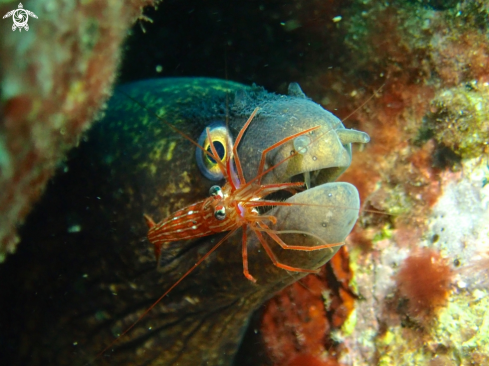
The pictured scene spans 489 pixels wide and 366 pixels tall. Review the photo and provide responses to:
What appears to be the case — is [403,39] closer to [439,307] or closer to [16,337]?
[439,307]

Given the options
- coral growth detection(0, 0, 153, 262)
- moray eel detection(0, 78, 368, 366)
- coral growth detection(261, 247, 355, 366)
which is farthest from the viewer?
coral growth detection(261, 247, 355, 366)

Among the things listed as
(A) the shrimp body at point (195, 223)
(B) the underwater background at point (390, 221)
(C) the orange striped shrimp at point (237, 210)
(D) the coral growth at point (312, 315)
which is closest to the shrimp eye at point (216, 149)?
(C) the orange striped shrimp at point (237, 210)

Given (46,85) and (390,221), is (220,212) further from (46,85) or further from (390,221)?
(390,221)

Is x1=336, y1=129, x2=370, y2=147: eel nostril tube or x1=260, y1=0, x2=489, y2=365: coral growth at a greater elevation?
x1=336, y1=129, x2=370, y2=147: eel nostril tube

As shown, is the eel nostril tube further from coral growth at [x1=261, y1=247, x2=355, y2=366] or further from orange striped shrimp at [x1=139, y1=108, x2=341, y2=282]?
coral growth at [x1=261, y1=247, x2=355, y2=366]

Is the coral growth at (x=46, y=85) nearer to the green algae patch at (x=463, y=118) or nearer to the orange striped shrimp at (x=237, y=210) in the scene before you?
the orange striped shrimp at (x=237, y=210)

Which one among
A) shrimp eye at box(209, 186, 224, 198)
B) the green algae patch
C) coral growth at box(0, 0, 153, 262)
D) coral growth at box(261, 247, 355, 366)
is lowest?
coral growth at box(261, 247, 355, 366)

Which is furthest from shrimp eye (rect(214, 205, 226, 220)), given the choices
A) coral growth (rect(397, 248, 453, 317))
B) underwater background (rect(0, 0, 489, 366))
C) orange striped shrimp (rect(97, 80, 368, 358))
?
coral growth (rect(397, 248, 453, 317))
